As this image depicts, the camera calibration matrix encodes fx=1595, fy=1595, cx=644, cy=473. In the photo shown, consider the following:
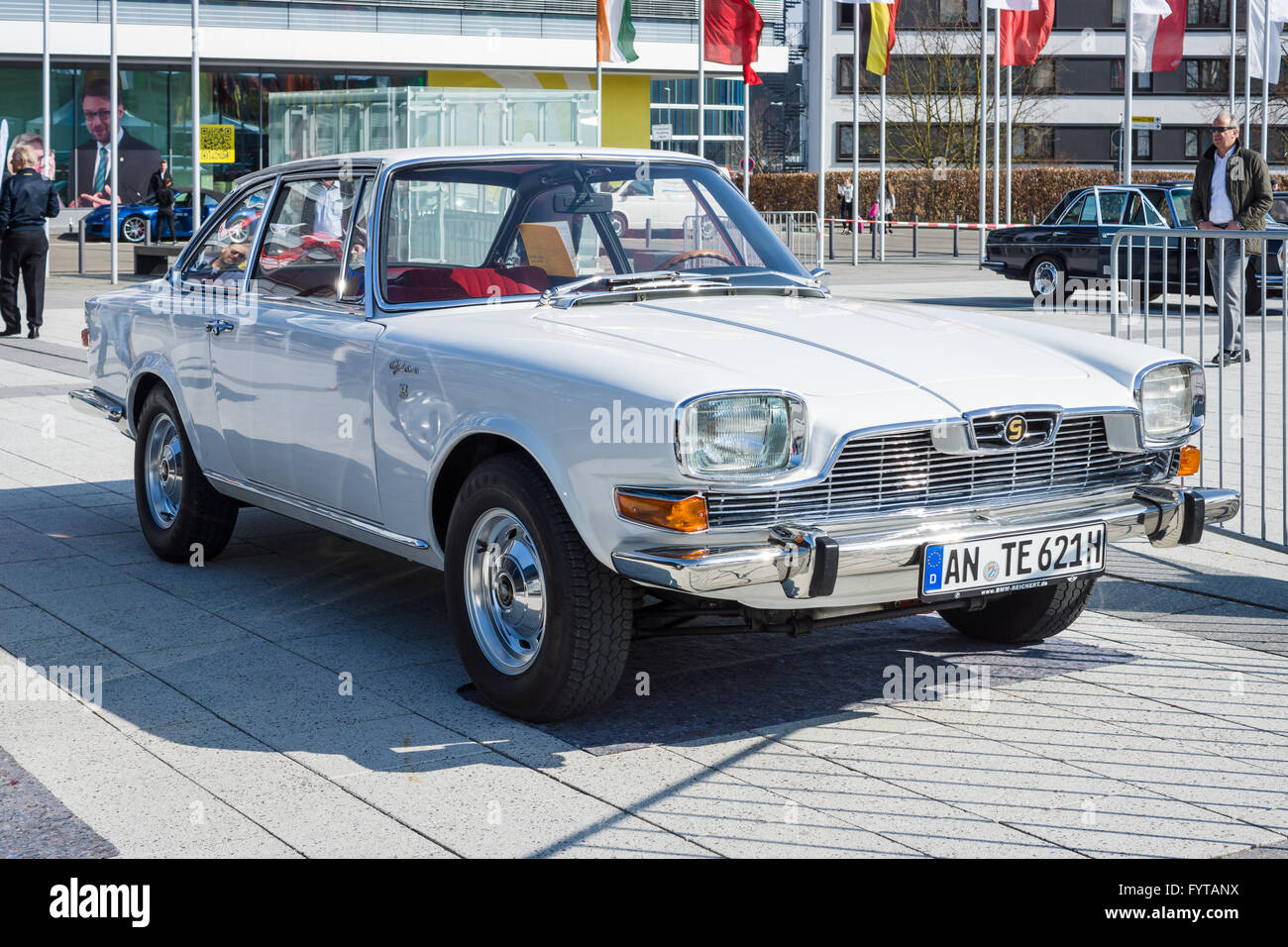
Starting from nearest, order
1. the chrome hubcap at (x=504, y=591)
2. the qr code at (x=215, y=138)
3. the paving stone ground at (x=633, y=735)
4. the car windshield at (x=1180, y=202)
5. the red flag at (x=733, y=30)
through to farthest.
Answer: the paving stone ground at (x=633, y=735) → the chrome hubcap at (x=504, y=591) → the car windshield at (x=1180, y=202) → the red flag at (x=733, y=30) → the qr code at (x=215, y=138)

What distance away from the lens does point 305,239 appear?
20.3 ft

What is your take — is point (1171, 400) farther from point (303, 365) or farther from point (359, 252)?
point (303, 365)

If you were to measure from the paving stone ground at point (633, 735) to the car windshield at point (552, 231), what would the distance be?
1.33 metres

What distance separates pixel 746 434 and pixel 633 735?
3.30 feet

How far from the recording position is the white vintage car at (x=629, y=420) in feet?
14.1

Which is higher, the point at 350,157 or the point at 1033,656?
the point at 350,157

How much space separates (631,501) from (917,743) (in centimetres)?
115

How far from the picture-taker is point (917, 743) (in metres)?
4.63

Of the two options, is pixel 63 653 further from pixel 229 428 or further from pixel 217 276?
pixel 217 276

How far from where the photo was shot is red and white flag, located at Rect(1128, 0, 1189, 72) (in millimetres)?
24500

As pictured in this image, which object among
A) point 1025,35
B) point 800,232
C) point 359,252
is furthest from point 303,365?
point 800,232

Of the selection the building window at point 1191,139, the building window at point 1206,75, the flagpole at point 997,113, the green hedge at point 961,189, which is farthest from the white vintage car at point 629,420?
the building window at point 1206,75

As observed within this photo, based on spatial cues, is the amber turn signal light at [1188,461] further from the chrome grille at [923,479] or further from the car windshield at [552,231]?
the car windshield at [552,231]
